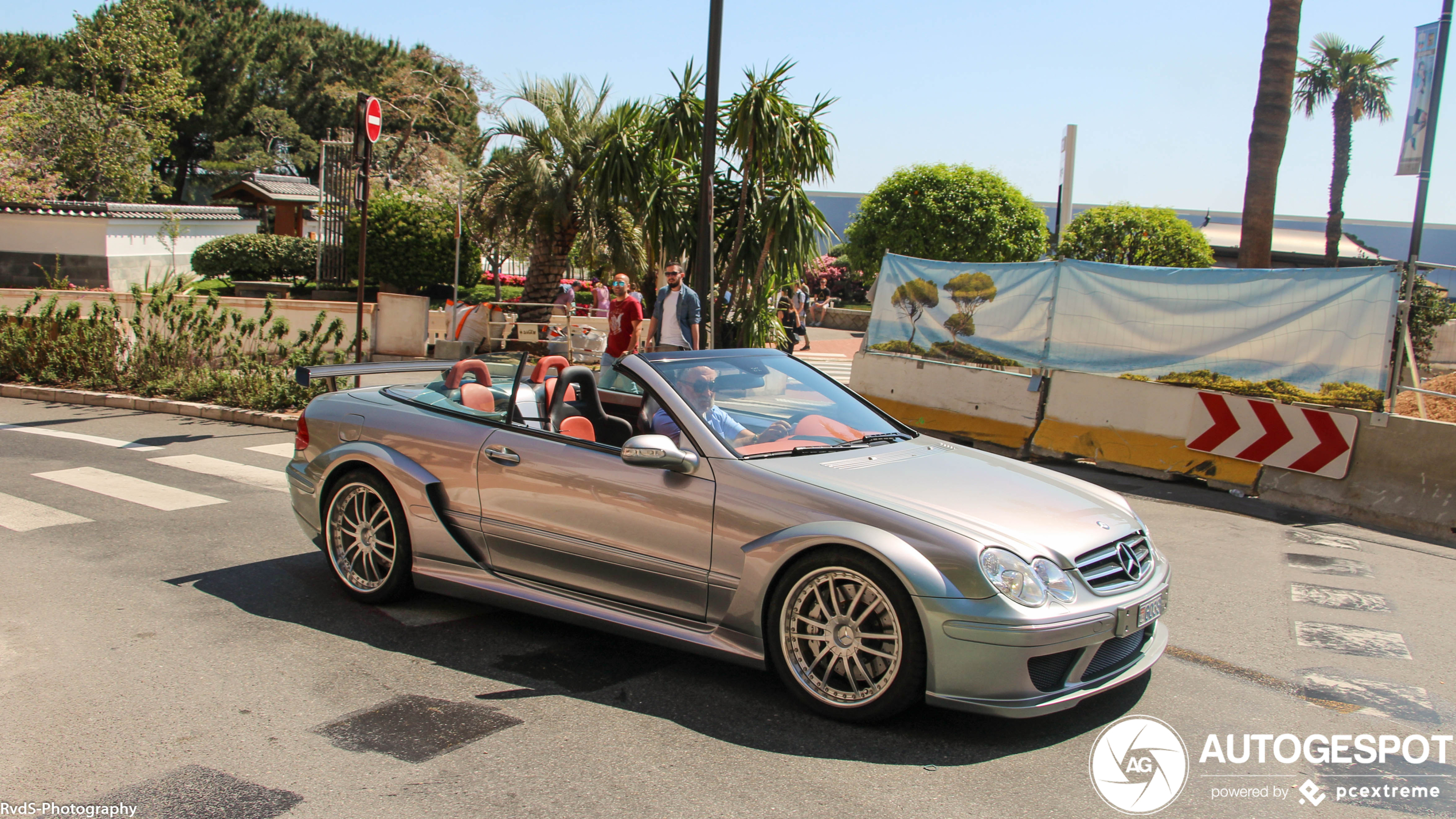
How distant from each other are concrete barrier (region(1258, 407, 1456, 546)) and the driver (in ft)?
21.2

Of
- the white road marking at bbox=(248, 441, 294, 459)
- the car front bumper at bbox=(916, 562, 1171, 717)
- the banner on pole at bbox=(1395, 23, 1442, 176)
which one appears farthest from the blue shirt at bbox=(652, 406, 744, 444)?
the banner on pole at bbox=(1395, 23, 1442, 176)

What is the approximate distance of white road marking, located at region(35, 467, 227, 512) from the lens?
7.82m

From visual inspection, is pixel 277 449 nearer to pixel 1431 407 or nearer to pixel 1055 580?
pixel 1055 580

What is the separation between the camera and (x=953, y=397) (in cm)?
1218

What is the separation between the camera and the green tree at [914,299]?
42.1 ft

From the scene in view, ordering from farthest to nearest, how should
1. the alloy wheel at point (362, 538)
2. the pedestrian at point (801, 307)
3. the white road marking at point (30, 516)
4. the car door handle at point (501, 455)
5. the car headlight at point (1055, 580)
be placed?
1. the pedestrian at point (801, 307)
2. the white road marking at point (30, 516)
3. the alloy wheel at point (362, 538)
4. the car door handle at point (501, 455)
5. the car headlight at point (1055, 580)

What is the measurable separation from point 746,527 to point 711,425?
2.03ft

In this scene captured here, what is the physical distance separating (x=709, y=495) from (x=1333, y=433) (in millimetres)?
7140

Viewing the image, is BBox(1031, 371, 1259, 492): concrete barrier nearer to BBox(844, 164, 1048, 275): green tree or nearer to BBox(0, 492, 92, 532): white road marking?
BBox(0, 492, 92, 532): white road marking

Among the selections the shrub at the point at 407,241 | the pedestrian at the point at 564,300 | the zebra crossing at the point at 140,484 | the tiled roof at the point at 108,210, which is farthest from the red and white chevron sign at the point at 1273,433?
the tiled roof at the point at 108,210

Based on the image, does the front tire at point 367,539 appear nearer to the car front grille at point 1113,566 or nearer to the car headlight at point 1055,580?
the car headlight at point 1055,580

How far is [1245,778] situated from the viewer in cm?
370

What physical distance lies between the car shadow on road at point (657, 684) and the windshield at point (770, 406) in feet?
3.39

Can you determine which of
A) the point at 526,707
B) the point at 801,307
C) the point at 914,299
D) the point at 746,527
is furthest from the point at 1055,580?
the point at 801,307
